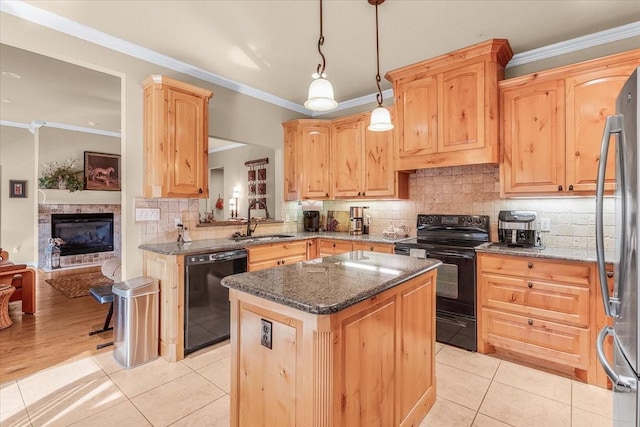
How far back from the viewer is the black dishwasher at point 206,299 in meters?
2.66

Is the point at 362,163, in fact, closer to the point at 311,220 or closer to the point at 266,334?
the point at 311,220

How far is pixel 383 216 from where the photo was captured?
4.06 meters

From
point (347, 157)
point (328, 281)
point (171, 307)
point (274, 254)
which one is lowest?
point (171, 307)

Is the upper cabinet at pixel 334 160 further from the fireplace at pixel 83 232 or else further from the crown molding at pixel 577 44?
the fireplace at pixel 83 232

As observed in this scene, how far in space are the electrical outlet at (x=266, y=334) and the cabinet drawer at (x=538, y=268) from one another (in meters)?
2.14

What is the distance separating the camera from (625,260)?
1.06 metres

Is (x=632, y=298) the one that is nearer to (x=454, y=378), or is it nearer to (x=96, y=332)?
(x=454, y=378)

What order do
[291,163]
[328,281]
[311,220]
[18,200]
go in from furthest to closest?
[18,200] → [311,220] → [291,163] → [328,281]

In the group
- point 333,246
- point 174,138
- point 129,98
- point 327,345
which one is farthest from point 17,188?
point 327,345

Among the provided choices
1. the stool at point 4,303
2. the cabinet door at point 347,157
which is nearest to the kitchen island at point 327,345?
the cabinet door at point 347,157

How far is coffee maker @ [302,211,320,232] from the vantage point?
4500 millimetres

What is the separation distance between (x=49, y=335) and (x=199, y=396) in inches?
82.2

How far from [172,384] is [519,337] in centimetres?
277

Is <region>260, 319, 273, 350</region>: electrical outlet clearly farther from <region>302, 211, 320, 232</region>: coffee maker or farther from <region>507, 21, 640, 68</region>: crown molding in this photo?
<region>507, 21, 640, 68</region>: crown molding
